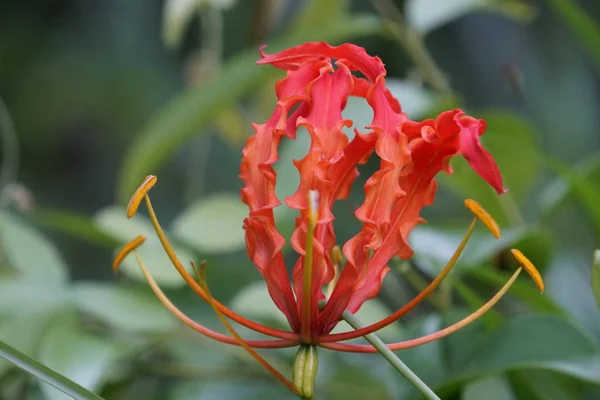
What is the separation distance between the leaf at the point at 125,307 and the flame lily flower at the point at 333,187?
0.37 m

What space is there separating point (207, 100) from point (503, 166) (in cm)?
38

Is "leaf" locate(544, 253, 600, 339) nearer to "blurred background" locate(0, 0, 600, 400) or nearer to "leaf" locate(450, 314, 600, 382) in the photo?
"blurred background" locate(0, 0, 600, 400)

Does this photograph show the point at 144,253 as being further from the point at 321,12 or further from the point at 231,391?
the point at 321,12

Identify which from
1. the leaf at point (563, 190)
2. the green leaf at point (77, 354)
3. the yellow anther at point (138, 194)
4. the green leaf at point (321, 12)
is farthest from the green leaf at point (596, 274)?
the green leaf at point (321, 12)

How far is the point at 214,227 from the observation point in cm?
88

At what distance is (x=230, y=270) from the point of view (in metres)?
0.96

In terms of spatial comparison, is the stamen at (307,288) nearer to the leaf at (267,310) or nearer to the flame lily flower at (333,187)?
the flame lily flower at (333,187)

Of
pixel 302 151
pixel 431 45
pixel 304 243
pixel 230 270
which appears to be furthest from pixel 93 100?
pixel 304 243

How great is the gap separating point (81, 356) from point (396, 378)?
0.98 feet

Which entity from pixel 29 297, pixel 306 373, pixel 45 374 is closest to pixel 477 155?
pixel 306 373

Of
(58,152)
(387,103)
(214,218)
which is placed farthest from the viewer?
(58,152)

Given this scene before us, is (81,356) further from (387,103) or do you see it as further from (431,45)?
(431,45)

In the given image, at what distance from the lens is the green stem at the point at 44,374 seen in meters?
0.38

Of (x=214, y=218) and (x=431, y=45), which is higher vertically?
(x=214, y=218)
